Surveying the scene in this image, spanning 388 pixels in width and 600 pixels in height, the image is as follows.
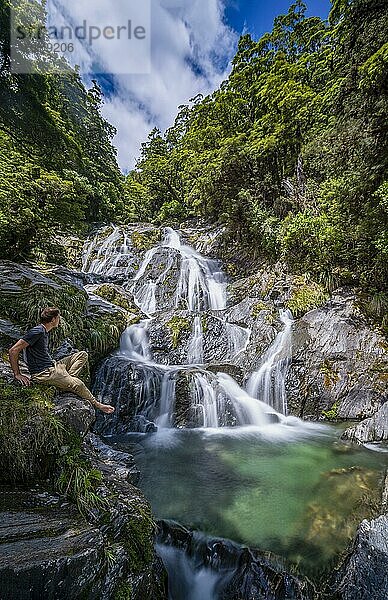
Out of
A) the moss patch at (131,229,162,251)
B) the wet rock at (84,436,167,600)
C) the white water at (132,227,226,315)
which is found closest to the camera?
the wet rock at (84,436,167,600)

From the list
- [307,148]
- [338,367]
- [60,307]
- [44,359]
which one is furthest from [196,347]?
[307,148]

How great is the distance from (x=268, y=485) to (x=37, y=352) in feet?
13.7

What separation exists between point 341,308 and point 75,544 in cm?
983

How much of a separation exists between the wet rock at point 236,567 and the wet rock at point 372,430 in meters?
3.99

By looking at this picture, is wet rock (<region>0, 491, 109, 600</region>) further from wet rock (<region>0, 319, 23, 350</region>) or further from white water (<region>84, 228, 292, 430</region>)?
white water (<region>84, 228, 292, 430</region>)

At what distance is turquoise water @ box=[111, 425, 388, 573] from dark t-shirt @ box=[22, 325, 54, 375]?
2.62m

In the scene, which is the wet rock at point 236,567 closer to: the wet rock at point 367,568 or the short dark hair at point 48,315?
the wet rock at point 367,568

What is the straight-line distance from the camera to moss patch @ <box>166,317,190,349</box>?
35.3 ft

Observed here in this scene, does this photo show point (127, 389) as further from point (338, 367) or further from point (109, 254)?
point (109, 254)

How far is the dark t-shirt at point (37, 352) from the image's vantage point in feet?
12.9

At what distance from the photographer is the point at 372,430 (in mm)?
6473

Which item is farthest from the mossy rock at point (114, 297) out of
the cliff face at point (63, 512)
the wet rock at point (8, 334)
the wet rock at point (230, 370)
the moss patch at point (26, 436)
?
the moss patch at point (26, 436)

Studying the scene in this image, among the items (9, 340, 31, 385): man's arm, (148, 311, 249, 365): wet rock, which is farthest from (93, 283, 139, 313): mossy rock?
(9, 340, 31, 385): man's arm

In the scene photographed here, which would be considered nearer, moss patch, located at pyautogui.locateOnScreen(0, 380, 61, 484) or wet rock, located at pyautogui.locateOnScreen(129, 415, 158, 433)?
moss patch, located at pyautogui.locateOnScreen(0, 380, 61, 484)
